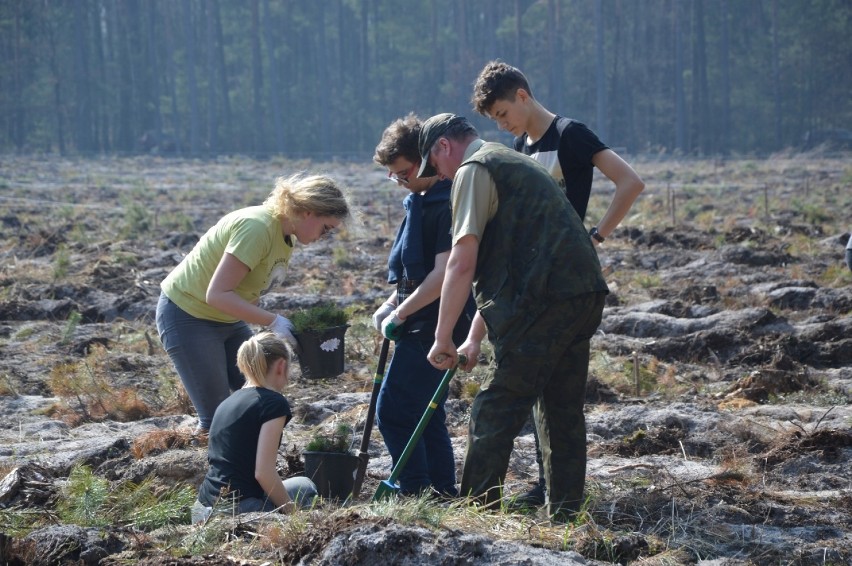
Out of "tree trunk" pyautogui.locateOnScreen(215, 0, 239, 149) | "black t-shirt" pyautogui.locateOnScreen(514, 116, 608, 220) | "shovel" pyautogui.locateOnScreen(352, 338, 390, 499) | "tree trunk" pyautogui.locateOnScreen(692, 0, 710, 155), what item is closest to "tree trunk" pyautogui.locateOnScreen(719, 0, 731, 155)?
"tree trunk" pyautogui.locateOnScreen(692, 0, 710, 155)

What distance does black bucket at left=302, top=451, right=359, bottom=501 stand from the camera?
16.9 feet

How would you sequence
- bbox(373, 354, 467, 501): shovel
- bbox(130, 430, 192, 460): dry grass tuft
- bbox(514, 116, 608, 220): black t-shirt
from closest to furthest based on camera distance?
1. bbox(373, 354, 467, 501): shovel
2. bbox(514, 116, 608, 220): black t-shirt
3. bbox(130, 430, 192, 460): dry grass tuft

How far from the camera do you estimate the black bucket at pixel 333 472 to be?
514 centimetres

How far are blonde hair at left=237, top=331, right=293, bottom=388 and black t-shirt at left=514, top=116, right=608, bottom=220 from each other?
1.34m

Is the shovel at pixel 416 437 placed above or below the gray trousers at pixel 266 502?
above

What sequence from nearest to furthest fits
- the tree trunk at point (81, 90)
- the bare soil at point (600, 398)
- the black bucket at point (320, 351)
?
the bare soil at point (600, 398), the black bucket at point (320, 351), the tree trunk at point (81, 90)

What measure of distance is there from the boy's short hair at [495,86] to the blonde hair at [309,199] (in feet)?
2.52

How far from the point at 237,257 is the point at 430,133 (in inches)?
43.1

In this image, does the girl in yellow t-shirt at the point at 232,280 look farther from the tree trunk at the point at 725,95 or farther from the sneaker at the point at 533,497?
the tree trunk at the point at 725,95

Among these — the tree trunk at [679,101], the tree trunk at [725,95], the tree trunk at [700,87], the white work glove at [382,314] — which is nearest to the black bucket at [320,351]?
the white work glove at [382,314]

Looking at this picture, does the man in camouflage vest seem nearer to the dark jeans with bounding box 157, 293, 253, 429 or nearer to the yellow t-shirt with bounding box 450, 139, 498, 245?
the yellow t-shirt with bounding box 450, 139, 498, 245

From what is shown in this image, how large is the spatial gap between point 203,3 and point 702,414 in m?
65.9

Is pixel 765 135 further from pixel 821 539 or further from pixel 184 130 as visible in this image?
pixel 821 539

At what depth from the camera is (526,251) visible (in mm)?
4301
